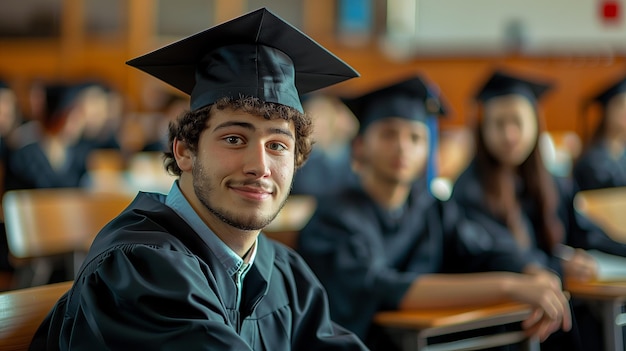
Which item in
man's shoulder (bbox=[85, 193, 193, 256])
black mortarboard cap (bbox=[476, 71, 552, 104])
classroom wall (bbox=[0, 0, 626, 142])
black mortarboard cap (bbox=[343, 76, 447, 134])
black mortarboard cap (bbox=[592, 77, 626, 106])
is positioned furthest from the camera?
classroom wall (bbox=[0, 0, 626, 142])

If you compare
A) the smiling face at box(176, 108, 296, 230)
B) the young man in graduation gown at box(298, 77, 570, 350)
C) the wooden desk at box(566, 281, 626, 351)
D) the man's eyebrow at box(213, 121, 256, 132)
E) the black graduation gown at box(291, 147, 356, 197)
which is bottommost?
the black graduation gown at box(291, 147, 356, 197)

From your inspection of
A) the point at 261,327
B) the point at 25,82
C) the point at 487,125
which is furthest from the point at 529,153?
the point at 25,82

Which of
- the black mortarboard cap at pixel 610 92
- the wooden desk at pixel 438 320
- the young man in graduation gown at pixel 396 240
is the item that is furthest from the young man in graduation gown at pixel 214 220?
the black mortarboard cap at pixel 610 92

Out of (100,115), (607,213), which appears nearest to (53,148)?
(100,115)

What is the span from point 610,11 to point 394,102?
301 inches

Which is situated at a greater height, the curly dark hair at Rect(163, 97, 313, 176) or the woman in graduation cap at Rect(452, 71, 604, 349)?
the curly dark hair at Rect(163, 97, 313, 176)

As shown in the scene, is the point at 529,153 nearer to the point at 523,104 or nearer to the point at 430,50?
the point at 523,104

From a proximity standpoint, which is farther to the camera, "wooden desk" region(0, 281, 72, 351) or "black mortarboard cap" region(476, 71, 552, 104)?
"black mortarboard cap" region(476, 71, 552, 104)

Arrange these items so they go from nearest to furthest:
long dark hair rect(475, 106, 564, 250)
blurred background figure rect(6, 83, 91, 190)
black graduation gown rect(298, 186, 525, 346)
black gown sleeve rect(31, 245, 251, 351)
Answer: black gown sleeve rect(31, 245, 251, 351)
black graduation gown rect(298, 186, 525, 346)
long dark hair rect(475, 106, 564, 250)
blurred background figure rect(6, 83, 91, 190)

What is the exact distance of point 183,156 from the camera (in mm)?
Answer: 1663

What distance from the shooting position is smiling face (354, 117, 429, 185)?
2.75m

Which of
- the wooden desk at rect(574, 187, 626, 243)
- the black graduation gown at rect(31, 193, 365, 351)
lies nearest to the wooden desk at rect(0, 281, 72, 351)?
the black graduation gown at rect(31, 193, 365, 351)

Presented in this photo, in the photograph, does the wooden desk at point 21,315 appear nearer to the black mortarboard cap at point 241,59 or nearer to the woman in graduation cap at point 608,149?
the black mortarboard cap at point 241,59

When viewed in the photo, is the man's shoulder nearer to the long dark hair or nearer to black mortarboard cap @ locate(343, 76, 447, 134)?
black mortarboard cap @ locate(343, 76, 447, 134)
